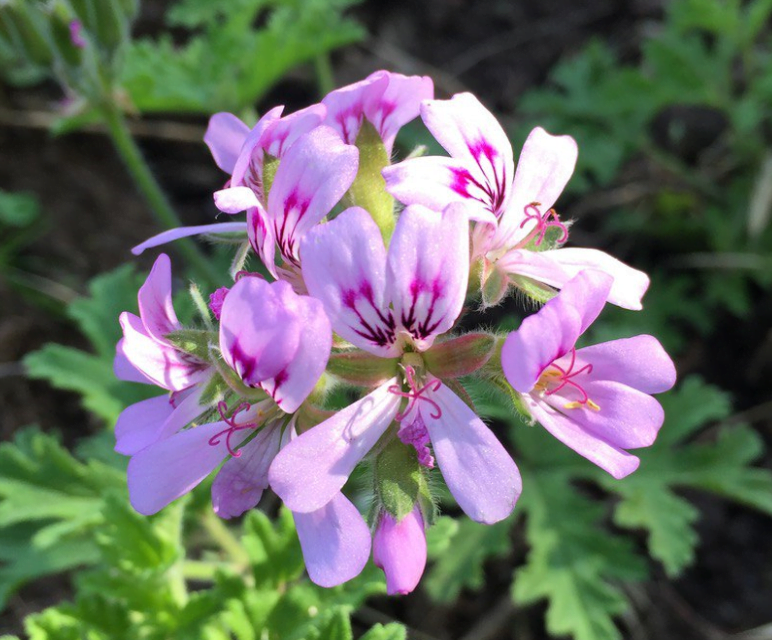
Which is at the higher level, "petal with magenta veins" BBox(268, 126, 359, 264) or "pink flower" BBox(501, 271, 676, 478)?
"petal with magenta veins" BBox(268, 126, 359, 264)

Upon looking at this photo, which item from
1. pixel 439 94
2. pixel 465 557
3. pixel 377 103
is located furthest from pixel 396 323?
pixel 439 94

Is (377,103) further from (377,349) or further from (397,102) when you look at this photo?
(377,349)

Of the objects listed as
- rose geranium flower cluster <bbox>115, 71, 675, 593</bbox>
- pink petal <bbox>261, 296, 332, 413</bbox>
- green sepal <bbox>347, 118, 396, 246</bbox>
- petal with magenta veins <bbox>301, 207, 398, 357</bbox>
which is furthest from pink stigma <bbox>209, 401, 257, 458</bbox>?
green sepal <bbox>347, 118, 396, 246</bbox>

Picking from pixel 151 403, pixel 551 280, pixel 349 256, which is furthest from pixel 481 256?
pixel 151 403

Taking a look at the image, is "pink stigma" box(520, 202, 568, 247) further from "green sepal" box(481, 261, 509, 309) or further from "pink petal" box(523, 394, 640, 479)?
"pink petal" box(523, 394, 640, 479)

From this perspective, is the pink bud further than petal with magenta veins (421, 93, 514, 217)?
No

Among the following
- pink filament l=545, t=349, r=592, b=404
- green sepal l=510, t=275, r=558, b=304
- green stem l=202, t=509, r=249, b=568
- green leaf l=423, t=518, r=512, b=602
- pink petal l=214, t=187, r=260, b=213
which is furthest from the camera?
green leaf l=423, t=518, r=512, b=602
